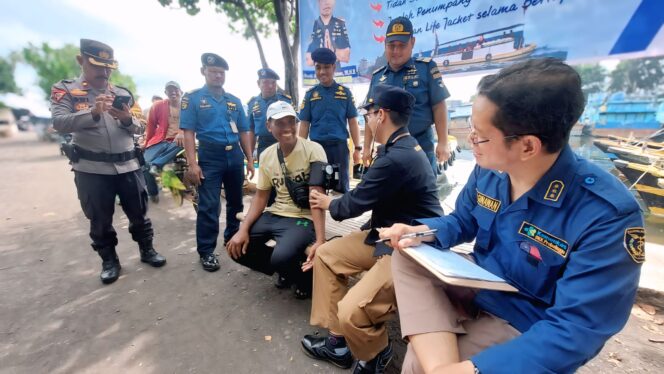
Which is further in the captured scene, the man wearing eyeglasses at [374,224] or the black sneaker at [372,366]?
the black sneaker at [372,366]

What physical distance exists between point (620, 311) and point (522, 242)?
329 millimetres

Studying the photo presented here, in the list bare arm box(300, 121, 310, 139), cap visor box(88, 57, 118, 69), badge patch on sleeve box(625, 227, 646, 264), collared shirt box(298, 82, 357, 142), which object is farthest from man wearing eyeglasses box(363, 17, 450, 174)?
cap visor box(88, 57, 118, 69)

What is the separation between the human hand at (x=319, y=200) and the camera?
2.10 m

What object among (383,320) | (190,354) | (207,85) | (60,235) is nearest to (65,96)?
(207,85)

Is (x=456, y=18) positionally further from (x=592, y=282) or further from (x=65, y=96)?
(x=65, y=96)


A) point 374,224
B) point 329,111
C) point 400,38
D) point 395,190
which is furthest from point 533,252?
point 329,111

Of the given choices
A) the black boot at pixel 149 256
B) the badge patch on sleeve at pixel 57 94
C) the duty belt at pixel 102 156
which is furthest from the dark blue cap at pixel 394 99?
the black boot at pixel 149 256

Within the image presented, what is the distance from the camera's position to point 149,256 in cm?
333

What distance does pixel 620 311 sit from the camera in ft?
2.86

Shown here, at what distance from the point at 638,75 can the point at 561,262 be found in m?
3.13

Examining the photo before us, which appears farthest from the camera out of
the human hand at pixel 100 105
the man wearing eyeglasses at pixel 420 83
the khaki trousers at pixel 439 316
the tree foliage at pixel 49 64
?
the tree foliage at pixel 49 64

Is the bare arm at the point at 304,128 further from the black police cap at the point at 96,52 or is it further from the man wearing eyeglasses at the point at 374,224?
the black police cap at the point at 96,52

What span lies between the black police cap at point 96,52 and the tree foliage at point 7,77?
52.9 m

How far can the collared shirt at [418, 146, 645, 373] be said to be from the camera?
0.86 meters
